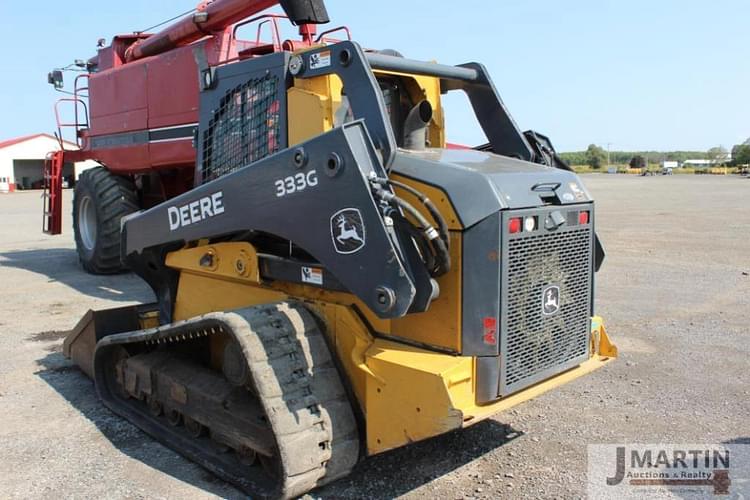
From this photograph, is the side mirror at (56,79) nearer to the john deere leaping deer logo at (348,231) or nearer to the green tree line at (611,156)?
the john deere leaping deer logo at (348,231)

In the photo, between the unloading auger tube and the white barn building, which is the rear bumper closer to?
the unloading auger tube

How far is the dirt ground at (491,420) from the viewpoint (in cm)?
379

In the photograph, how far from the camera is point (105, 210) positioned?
9.73 meters

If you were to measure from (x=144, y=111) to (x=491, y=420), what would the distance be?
6239 millimetres

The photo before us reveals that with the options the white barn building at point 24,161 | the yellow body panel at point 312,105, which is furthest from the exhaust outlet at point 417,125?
the white barn building at point 24,161

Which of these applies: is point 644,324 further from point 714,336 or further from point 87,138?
point 87,138

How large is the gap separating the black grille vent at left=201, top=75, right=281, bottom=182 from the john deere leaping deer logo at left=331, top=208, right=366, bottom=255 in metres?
0.99

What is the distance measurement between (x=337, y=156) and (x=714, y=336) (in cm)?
510

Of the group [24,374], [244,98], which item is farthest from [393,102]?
[24,374]

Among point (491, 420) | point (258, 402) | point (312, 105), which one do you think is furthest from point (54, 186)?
point (491, 420)

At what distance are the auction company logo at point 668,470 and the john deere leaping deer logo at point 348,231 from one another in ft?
6.13

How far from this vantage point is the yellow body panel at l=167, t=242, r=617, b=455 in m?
3.19

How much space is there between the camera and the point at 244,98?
14.5 ft

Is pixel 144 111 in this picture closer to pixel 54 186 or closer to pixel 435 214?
pixel 54 186
